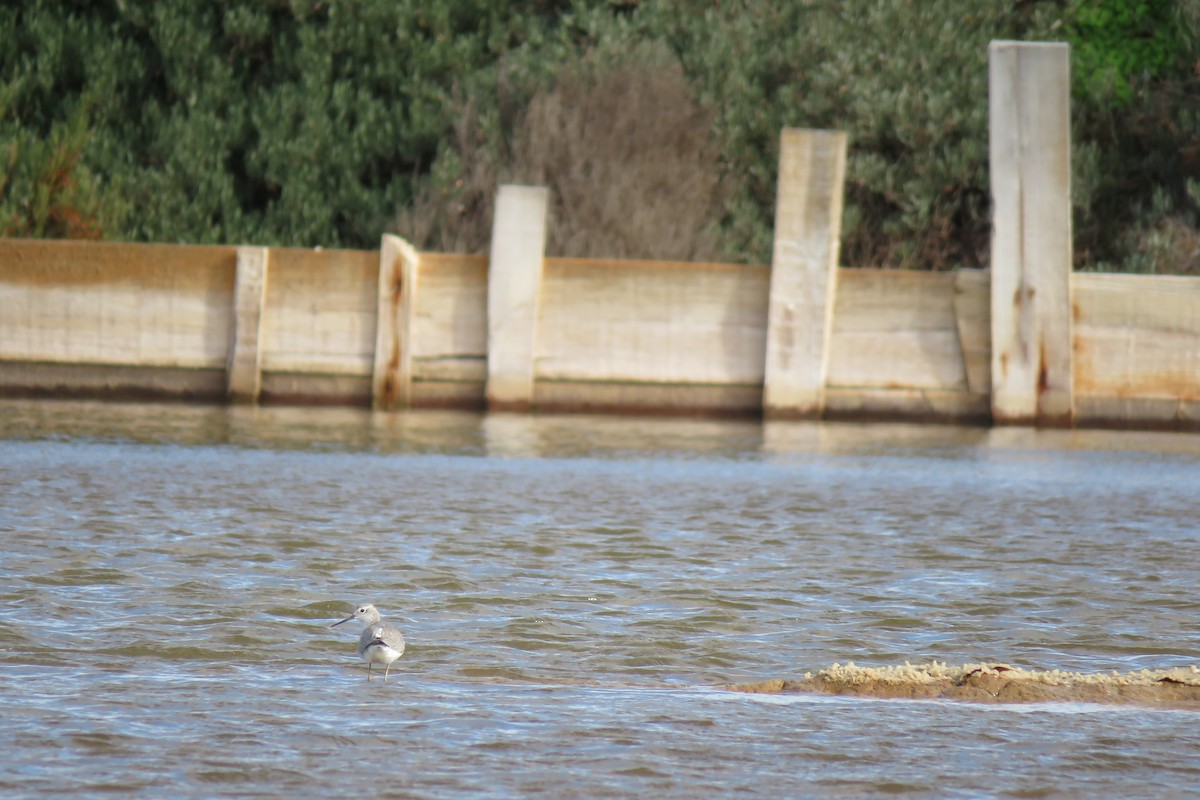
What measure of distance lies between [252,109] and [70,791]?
18.7m

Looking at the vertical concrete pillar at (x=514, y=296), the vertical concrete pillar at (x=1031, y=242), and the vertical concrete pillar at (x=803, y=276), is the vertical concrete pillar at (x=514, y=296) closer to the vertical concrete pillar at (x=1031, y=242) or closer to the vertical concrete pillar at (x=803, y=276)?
the vertical concrete pillar at (x=803, y=276)

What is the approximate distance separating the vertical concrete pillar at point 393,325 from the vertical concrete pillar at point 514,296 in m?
0.76

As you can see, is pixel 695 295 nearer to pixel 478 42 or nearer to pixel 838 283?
pixel 838 283

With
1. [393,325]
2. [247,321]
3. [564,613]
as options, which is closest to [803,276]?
[393,325]

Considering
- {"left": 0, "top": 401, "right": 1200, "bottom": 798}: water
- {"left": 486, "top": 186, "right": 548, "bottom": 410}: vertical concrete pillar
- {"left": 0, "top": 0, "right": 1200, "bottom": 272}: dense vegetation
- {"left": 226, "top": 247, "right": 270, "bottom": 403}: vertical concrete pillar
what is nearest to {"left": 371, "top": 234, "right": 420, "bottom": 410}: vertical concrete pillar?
{"left": 486, "top": 186, "right": 548, "bottom": 410}: vertical concrete pillar

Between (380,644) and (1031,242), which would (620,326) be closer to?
(1031,242)

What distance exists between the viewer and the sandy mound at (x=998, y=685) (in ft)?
16.5

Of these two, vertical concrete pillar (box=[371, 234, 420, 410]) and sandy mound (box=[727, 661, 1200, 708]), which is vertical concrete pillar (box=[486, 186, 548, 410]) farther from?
sandy mound (box=[727, 661, 1200, 708])

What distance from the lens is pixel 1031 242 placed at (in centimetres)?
1508

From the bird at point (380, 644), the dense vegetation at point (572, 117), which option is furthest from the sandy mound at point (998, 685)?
the dense vegetation at point (572, 117)

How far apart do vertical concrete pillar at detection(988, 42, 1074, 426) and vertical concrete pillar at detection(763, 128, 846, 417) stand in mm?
1508

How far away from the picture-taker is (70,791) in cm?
387

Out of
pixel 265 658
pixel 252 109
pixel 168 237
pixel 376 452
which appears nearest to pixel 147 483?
pixel 376 452

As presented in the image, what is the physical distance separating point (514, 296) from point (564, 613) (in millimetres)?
9325
